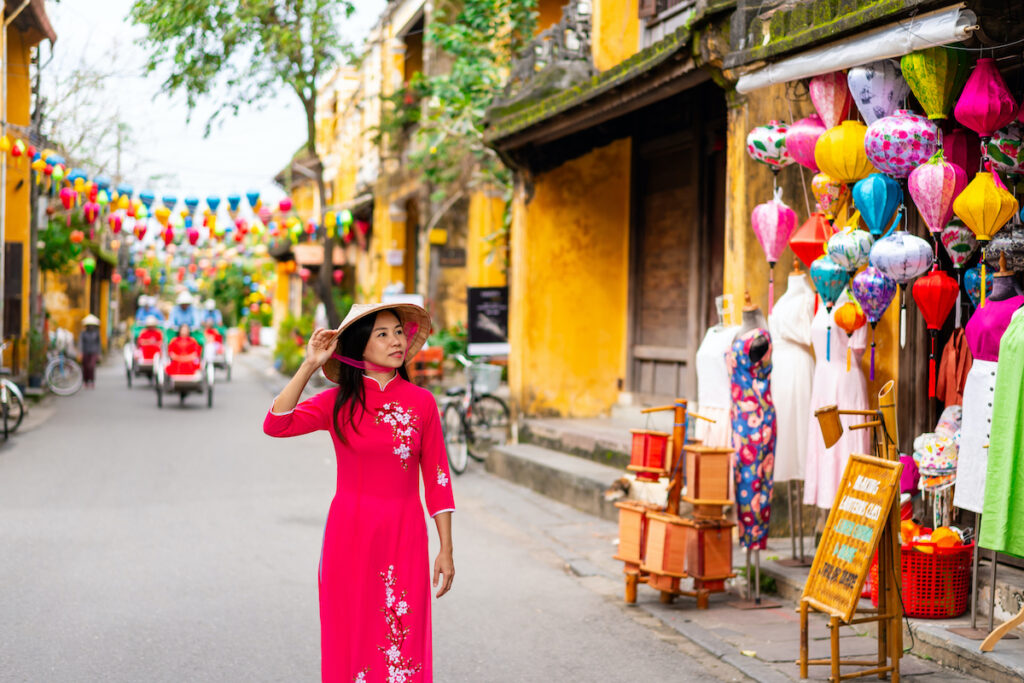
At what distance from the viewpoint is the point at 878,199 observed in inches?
244

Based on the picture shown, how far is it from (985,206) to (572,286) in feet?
26.1

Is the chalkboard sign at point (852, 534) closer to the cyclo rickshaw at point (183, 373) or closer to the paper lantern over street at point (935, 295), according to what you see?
the paper lantern over street at point (935, 295)

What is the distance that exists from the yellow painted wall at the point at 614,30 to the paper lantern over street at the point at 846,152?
21.0ft

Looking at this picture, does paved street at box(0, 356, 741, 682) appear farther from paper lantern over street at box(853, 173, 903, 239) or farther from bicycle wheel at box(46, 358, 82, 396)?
bicycle wheel at box(46, 358, 82, 396)

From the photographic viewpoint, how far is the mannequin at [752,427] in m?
6.66

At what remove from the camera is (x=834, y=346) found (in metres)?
6.75

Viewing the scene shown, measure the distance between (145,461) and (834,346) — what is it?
8953 millimetres

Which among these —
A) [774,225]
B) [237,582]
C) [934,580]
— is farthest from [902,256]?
[237,582]

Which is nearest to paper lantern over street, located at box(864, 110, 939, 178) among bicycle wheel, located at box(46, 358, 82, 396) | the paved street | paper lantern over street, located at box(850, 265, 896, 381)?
paper lantern over street, located at box(850, 265, 896, 381)

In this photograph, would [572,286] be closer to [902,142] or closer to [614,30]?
[614,30]

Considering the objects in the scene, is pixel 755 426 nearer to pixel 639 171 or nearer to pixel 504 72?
pixel 639 171

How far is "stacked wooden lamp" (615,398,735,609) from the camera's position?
255 inches

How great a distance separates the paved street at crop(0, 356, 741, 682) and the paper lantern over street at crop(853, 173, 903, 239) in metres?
2.60

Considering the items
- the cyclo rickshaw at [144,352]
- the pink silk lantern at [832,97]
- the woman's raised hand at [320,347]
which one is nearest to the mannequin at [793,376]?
the pink silk lantern at [832,97]
